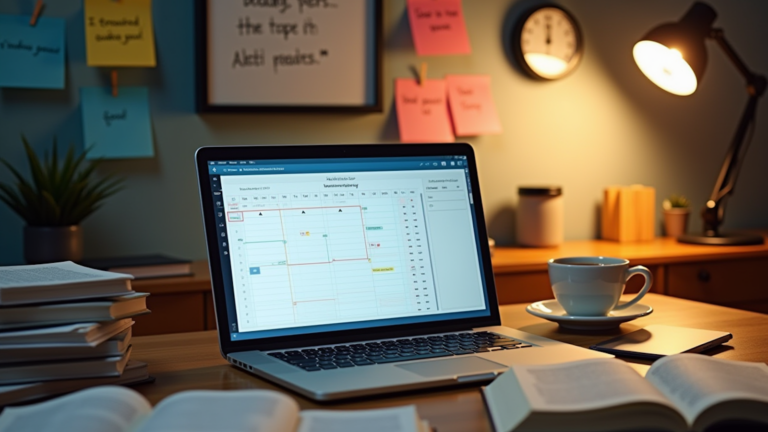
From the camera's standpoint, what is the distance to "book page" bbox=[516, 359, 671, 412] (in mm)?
626

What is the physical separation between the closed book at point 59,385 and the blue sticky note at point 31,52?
124 cm

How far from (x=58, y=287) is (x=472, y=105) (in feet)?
5.51

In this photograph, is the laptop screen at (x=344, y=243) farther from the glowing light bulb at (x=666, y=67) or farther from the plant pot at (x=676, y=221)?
the plant pot at (x=676, y=221)

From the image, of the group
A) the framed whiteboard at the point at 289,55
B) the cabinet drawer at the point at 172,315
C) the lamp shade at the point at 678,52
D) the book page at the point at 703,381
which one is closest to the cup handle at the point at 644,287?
the book page at the point at 703,381

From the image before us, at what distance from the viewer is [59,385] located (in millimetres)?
790

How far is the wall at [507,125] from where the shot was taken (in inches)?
76.5

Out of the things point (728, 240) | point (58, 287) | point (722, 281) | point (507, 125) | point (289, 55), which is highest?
point (289, 55)

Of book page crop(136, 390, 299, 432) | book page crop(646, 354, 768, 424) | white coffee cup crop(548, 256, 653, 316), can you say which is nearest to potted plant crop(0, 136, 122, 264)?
white coffee cup crop(548, 256, 653, 316)

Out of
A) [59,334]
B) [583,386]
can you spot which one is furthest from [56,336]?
[583,386]

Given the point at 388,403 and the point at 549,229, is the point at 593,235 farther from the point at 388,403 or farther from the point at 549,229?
the point at 388,403

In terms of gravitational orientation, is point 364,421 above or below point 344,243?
below

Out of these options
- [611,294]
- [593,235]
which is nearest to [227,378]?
[611,294]

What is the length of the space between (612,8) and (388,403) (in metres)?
2.03

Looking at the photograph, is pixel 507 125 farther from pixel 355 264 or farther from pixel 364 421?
pixel 364 421
